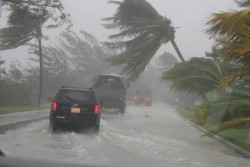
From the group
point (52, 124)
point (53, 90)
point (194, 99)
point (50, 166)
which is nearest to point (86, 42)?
point (194, 99)

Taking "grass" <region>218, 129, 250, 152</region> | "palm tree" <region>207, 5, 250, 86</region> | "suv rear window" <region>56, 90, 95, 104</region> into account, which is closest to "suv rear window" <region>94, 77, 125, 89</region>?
"grass" <region>218, 129, 250, 152</region>

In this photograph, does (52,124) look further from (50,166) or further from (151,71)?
(151,71)

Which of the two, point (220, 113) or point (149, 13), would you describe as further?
point (149, 13)

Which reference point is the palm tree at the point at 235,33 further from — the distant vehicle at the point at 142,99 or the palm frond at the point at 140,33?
the distant vehicle at the point at 142,99

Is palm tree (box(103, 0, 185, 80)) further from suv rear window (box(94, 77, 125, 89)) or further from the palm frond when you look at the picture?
suv rear window (box(94, 77, 125, 89))

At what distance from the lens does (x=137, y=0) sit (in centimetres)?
2692

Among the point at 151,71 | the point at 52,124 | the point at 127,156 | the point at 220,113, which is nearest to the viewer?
the point at 127,156

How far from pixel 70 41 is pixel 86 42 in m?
2.42

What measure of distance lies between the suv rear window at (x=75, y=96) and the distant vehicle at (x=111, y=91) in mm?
16294

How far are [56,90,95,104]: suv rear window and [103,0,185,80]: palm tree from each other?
8.34 m

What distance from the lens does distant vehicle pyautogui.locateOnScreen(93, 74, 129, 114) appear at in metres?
35.4

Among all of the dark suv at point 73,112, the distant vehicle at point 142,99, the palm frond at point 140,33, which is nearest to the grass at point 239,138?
the dark suv at point 73,112

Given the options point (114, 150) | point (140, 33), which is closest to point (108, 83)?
point (140, 33)

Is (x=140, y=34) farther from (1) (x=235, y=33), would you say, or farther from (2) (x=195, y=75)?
(1) (x=235, y=33)
